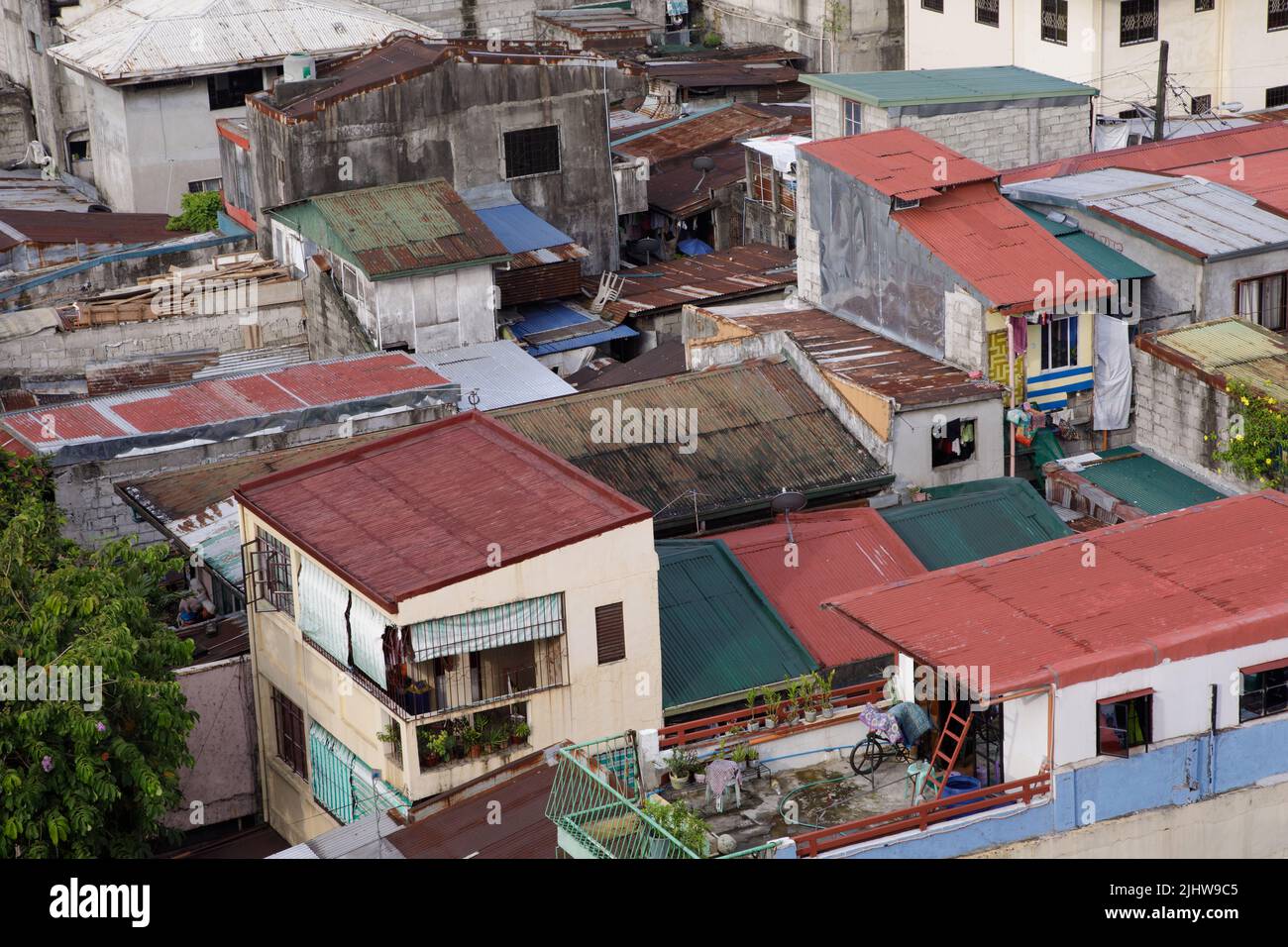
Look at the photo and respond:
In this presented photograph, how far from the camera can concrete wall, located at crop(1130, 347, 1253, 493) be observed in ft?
123

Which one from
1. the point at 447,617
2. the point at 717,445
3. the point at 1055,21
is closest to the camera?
the point at 447,617

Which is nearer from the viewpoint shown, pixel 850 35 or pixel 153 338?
pixel 153 338

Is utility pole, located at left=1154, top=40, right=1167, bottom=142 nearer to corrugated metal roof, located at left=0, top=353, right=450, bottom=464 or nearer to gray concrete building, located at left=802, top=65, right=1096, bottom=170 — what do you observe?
gray concrete building, located at left=802, top=65, right=1096, bottom=170

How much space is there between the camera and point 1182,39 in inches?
2347

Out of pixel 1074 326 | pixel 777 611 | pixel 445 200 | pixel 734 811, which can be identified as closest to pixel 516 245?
pixel 445 200

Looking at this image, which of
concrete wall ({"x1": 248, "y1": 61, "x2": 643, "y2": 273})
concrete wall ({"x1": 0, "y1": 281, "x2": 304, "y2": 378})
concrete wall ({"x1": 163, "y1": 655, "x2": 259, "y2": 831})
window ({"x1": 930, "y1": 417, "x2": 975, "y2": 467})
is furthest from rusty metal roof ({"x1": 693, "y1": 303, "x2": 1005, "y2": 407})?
concrete wall ({"x1": 163, "y1": 655, "x2": 259, "y2": 831})

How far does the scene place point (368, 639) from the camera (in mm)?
27547

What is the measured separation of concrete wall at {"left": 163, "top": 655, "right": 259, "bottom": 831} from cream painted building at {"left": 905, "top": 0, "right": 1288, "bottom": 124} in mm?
36428

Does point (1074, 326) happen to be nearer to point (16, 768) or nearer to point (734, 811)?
point (734, 811)

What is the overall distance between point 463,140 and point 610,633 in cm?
2691

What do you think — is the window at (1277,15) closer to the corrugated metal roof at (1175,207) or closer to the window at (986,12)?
the window at (986,12)

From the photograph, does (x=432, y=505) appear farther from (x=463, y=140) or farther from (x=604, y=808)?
(x=463, y=140)

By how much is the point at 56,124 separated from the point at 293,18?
1001 centimetres

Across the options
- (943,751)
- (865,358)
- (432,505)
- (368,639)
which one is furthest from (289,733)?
(865,358)
